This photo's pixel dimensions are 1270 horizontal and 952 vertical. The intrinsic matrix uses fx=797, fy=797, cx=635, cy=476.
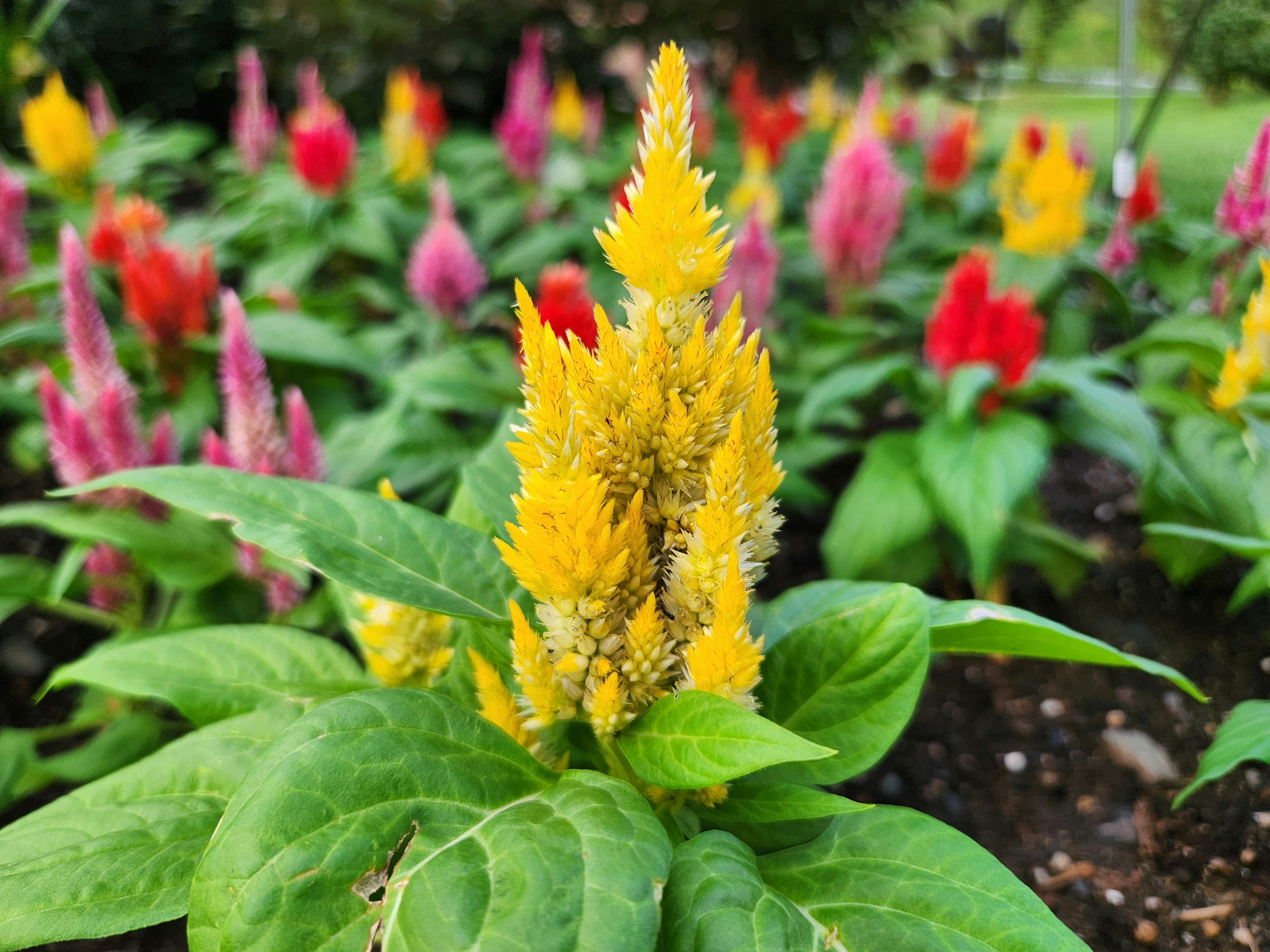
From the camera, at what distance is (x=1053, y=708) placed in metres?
1.71

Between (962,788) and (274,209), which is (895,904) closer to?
(962,788)

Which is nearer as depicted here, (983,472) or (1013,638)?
(1013,638)

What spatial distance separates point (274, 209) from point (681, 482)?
2615 mm

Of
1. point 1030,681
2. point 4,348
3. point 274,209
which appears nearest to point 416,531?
point 1030,681

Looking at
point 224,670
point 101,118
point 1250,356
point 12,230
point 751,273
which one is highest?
point 101,118

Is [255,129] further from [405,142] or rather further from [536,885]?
[536,885]

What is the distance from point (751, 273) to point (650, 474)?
1.50 metres

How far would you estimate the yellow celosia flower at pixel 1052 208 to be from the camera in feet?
7.30

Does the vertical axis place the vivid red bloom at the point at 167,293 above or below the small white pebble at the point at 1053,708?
above

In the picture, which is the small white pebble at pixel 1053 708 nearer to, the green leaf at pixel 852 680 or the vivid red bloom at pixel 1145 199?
the green leaf at pixel 852 680

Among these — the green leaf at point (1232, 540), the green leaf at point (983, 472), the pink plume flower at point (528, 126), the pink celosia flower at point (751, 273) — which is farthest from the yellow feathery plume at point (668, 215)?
the pink plume flower at point (528, 126)

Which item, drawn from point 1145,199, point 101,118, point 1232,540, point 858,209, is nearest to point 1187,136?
point 1145,199

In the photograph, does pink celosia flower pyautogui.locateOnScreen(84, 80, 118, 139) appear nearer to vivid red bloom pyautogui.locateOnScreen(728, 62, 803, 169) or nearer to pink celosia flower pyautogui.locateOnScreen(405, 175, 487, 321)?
pink celosia flower pyautogui.locateOnScreen(405, 175, 487, 321)

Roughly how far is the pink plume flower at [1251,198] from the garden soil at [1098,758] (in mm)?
794
